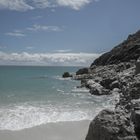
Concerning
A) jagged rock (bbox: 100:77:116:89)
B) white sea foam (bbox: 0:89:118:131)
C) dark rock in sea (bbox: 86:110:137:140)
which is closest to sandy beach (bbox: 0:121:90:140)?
white sea foam (bbox: 0:89:118:131)

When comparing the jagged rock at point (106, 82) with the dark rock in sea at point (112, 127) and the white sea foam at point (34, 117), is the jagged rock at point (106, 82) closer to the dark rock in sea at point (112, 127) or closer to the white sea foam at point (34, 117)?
the white sea foam at point (34, 117)

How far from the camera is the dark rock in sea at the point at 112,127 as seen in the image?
8891mm

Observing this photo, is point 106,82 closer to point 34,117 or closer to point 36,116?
point 36,116

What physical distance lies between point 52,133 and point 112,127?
10386mm

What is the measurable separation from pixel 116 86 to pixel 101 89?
224 cm

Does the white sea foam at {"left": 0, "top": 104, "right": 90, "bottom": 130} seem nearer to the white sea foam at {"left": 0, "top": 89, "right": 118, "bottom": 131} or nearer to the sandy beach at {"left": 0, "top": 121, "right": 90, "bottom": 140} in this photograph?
the white sea foam at {"left": 0, "top": 89, "right": 118, "bottom": 131}

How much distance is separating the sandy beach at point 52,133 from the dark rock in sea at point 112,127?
26.7ft

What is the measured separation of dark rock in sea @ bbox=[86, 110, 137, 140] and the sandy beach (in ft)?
26.7

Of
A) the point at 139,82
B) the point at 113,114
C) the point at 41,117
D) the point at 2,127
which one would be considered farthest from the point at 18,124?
the point at 113,114

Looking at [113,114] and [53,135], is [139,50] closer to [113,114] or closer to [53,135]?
[53,135]

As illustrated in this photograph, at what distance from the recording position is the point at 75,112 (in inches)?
1037

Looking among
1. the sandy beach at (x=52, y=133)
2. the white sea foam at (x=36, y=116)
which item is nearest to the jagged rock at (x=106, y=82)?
the white sea foam at (x=36, y=116)

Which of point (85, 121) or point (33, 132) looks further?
point (85, 121)

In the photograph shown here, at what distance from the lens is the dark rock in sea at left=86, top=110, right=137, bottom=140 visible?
8891 millimetres
